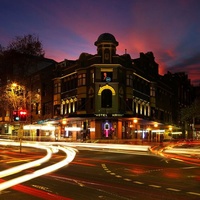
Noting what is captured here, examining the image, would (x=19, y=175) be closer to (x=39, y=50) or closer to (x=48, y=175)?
(x=48, y=175)

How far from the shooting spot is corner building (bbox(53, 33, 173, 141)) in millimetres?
49500

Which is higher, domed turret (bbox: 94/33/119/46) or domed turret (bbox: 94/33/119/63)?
domed turret (bbox: 94/33/119/46)

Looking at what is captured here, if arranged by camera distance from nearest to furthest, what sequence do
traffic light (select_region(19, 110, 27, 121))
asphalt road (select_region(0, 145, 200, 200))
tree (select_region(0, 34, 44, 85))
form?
asphalt road (select_region(0, 145, 200, 200)) → traffic light (select_region(19, 110, 27, 121)) → tree (select_region(0, 34, 44, 85))

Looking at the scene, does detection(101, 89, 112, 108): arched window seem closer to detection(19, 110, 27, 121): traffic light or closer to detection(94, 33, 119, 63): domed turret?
detection(94, 33, 119, 63): domed turret

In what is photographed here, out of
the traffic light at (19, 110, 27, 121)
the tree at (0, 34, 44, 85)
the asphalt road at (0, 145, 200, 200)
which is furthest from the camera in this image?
the tree at (0, 34, 44, 85)

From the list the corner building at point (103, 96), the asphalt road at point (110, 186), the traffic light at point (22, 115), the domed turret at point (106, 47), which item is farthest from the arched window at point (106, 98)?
the asphalt road at point (110, 186)

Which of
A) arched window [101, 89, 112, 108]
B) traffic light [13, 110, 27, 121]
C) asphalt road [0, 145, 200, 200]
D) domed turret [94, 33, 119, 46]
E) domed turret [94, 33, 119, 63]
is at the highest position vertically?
domed turret [94, 33, 119, 46]

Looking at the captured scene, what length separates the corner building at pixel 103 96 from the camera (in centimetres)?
4950

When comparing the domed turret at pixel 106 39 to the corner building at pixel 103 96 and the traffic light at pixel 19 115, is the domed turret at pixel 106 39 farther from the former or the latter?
the traffic light at pixel 19 115

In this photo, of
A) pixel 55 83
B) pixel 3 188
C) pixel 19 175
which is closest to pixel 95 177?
pixel 19 175

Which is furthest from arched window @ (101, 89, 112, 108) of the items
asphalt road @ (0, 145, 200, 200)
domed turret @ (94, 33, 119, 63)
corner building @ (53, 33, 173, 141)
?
asphalt road @ (0, 145, 200, 200)

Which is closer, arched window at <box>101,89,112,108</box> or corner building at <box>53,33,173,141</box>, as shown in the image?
corner building at <box>53,33,173,141</box>

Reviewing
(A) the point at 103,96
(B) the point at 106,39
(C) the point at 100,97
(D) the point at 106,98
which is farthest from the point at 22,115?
(B) the point at 106,39

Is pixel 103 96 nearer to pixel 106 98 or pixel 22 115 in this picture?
pixel 106 98
